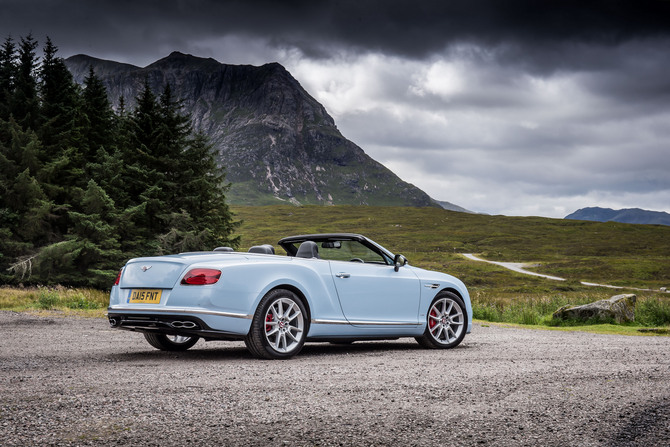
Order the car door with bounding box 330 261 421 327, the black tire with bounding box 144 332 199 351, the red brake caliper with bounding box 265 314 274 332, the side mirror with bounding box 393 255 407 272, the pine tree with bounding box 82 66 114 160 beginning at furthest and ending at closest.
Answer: the pine tree with bounding box 82 66 114 160 → the side mirror with bounding box 393 255 407 272 → the black tire with bounding box 144 332 199 351 → the car door with bounding box 330 261 421 327 → the red brake caliper with bounding box 265 314 274 332

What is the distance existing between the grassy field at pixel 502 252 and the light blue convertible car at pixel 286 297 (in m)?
10.3

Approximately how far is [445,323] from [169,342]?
159 inches

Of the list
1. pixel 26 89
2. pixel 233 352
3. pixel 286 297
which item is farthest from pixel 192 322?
pixel 26 89

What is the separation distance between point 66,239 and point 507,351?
95.0 ft

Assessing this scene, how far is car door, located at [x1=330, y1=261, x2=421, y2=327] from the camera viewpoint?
782cm

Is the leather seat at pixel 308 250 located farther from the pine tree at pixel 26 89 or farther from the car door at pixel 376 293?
the pine tree at pixel 26 89

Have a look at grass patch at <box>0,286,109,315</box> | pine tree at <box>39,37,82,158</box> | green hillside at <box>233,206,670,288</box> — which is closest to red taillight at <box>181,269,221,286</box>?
grass patch at <box>0,286,109,315</box>

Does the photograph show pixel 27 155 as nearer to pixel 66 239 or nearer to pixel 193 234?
pixel 66 239

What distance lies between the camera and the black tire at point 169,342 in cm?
830

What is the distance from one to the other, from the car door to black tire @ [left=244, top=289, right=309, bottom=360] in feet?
2.42

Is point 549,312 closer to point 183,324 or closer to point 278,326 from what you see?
point 278,326

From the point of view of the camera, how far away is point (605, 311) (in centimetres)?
1709

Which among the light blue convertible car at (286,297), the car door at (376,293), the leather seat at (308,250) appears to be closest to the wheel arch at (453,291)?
the light blue convertible car at (286,297)

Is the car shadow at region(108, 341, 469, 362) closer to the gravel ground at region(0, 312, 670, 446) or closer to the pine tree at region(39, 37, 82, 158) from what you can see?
the gravel ground at region(0, 312, 670, 446)
